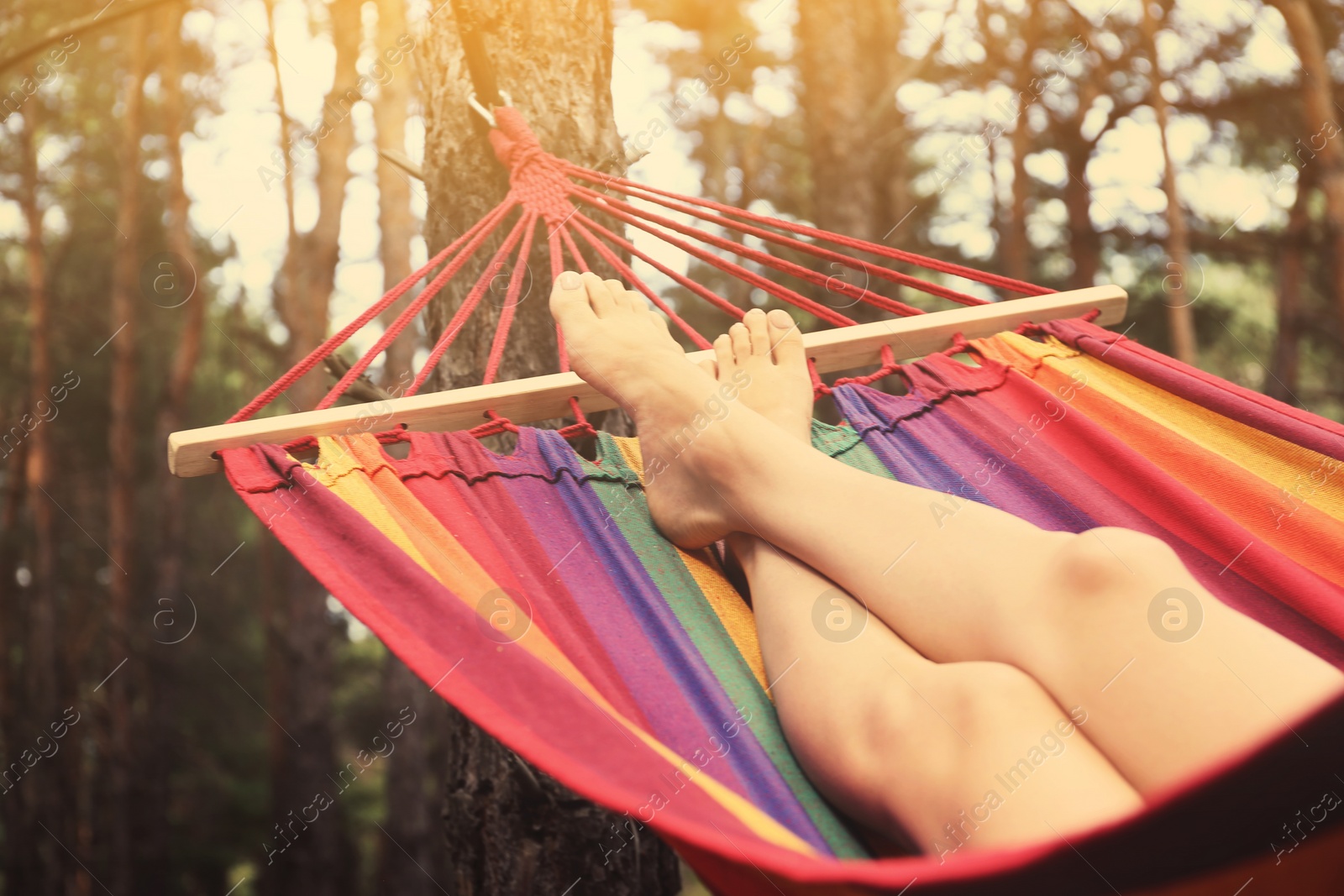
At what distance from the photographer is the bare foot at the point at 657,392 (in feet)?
3.77

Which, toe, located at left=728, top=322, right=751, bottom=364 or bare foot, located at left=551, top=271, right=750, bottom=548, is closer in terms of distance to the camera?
bare foot, located at left=551, top=271, right=750, bottom=548

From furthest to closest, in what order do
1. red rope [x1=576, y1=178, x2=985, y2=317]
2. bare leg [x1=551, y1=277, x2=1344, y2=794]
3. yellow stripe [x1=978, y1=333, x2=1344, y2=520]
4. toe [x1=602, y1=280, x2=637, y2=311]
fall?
red rope [x1=576, y1=178, x2=985, y2=317] → toe [x1=602, y1=280, x2=637, y2=311] → yellow stripe [x1=978, y1=333, x2=1344, y2=520] → bare leg [x1=551, y1=277, x2=1344, y2=794]

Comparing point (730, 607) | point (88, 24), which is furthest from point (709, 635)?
point (88, 24)

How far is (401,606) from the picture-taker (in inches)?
35.4

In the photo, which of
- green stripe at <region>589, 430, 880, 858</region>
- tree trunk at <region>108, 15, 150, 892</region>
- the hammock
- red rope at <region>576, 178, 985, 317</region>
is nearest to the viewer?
the hammock

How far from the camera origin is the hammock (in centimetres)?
56

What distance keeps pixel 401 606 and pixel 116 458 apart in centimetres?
532

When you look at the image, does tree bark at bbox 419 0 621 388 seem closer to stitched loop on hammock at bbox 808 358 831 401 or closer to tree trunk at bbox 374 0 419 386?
stitched loop on hammock at bbox 808 358 831 401

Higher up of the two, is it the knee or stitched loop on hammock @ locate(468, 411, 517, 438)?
stitched loop on hammock @ locate(468, 411, 517, 438)

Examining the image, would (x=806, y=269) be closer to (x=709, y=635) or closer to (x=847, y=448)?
(x=847, y=448)

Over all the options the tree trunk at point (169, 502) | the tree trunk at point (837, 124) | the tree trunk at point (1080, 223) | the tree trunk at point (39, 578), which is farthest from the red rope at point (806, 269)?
the tree trunk at point (39, 578)

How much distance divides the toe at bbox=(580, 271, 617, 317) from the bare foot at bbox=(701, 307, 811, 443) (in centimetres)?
16

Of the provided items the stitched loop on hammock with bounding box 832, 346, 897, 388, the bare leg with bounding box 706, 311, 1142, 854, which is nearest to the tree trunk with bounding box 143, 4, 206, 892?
the stitched loop on hammock with bounding box 832, 346, 897, 388

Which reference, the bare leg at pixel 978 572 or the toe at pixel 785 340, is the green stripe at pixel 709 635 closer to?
the bare leg at pixel 978 572
